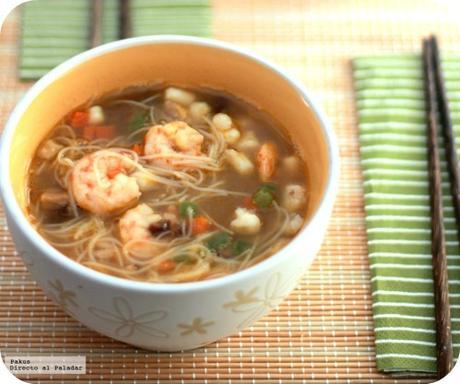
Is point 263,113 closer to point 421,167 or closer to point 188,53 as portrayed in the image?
point 188,53

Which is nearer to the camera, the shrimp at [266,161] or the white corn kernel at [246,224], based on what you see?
the white corn kernel at [246,224]

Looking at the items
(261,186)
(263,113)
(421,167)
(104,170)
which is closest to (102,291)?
(104,170)

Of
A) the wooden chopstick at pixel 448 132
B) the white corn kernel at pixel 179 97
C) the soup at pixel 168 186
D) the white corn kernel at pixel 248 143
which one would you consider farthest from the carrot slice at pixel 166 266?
the wooden chopstick at pixel 448 132

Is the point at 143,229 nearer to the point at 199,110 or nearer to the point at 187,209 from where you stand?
the point at 187,209

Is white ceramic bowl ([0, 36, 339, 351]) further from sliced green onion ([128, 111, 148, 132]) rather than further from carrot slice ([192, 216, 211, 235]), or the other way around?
carrot slice ([192, 216, 211, 235])

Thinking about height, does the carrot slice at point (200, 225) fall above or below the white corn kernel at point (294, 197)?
below

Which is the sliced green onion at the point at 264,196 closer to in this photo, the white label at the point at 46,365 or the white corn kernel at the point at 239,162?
the white corn kernel at the point at 239,162

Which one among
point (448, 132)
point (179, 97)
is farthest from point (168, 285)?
point (448, 132)
